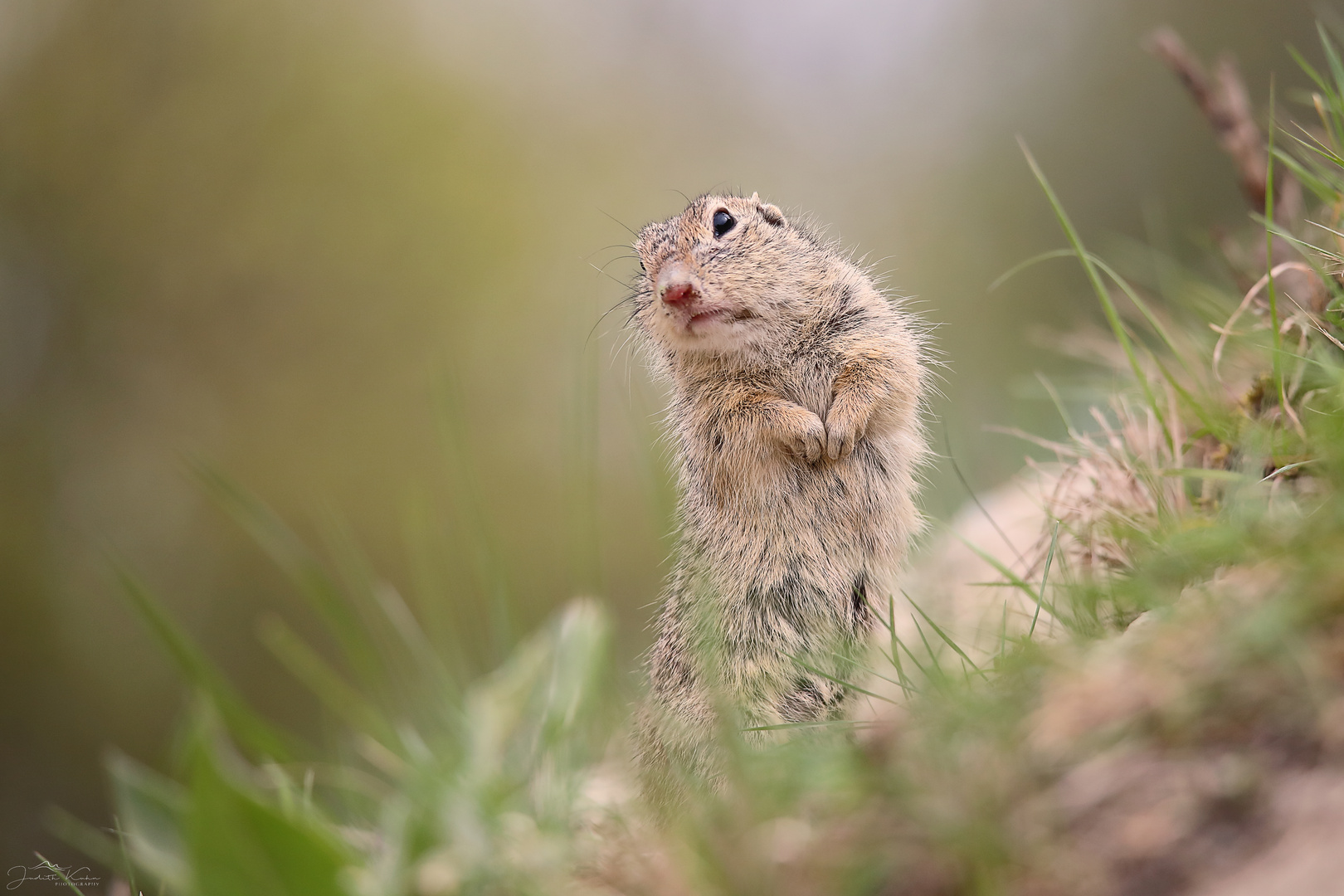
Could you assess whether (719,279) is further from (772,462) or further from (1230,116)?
(1230,116)

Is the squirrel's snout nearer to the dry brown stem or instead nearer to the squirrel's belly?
the squirrel's belly

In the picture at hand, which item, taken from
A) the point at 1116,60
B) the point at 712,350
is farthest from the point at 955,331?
the point at 712,350

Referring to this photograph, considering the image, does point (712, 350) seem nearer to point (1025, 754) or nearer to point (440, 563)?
point (440, 563)

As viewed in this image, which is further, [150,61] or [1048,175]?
[1048,175]

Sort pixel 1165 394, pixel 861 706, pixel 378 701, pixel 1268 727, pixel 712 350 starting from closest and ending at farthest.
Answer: pixel 1268 727, pixel 378 701, pixel 861 706, pixel 1165 394, pixel 712 350

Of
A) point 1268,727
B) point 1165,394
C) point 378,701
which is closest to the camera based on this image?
point 1268,727

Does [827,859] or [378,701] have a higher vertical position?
[378,701]

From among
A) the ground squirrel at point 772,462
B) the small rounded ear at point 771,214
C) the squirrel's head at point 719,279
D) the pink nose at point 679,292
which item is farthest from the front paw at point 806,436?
the small rounded ear at point 771,214
